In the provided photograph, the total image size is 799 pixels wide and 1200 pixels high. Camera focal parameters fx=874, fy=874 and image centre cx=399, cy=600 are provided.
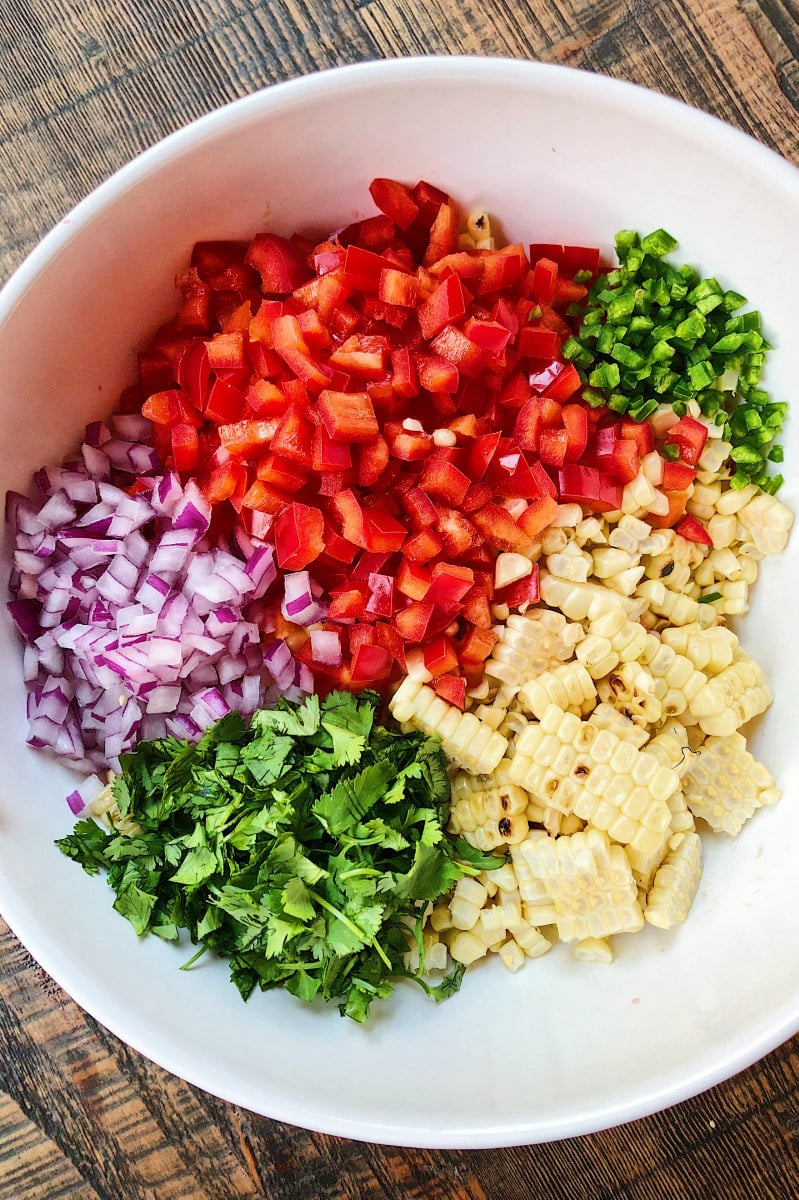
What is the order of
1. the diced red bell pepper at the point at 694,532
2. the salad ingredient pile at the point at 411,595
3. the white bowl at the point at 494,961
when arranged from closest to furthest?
1. the white bowl at the point at 494,961
2. the salad ingredient pile at the point at 411,595
3. the diced red bell pepper at the point at 694,532

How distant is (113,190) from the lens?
1.66 meters

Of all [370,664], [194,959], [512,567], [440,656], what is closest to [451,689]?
[440,656]

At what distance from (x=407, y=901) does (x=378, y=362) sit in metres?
1.07

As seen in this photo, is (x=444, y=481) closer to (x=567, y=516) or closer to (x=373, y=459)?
(x=373, y=459)

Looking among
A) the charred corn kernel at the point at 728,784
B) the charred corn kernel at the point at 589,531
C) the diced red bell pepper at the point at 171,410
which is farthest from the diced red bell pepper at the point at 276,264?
the charred corn kernel at the point at 728,784

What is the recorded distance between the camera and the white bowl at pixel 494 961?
164cm

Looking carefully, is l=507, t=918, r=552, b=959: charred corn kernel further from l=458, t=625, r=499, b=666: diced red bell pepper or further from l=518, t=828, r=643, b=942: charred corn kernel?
l=458, t=625, r=499, b=666: diced red bell pepper

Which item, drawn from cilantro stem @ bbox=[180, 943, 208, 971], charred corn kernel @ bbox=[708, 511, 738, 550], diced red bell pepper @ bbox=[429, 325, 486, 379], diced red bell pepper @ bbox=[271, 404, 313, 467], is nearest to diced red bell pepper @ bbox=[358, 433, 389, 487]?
diced red bell pepper @ bbox=[271, 404, 313, 467]

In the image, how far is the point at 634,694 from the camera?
1.83m

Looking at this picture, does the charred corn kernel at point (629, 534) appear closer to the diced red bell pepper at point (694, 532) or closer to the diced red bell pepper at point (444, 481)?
the diced red bell pepper at point (694, 532)

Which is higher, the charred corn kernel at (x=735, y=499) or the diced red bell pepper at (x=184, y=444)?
the diced red bell pepper at (x=184, y=444)

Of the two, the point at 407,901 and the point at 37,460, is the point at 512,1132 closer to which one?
the point at 407,901

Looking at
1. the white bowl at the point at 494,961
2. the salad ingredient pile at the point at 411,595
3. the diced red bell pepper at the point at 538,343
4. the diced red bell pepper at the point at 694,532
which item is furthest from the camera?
the diced red bell pepper at the point at 694,532

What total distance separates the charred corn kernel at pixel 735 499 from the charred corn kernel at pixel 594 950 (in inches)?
38.1
